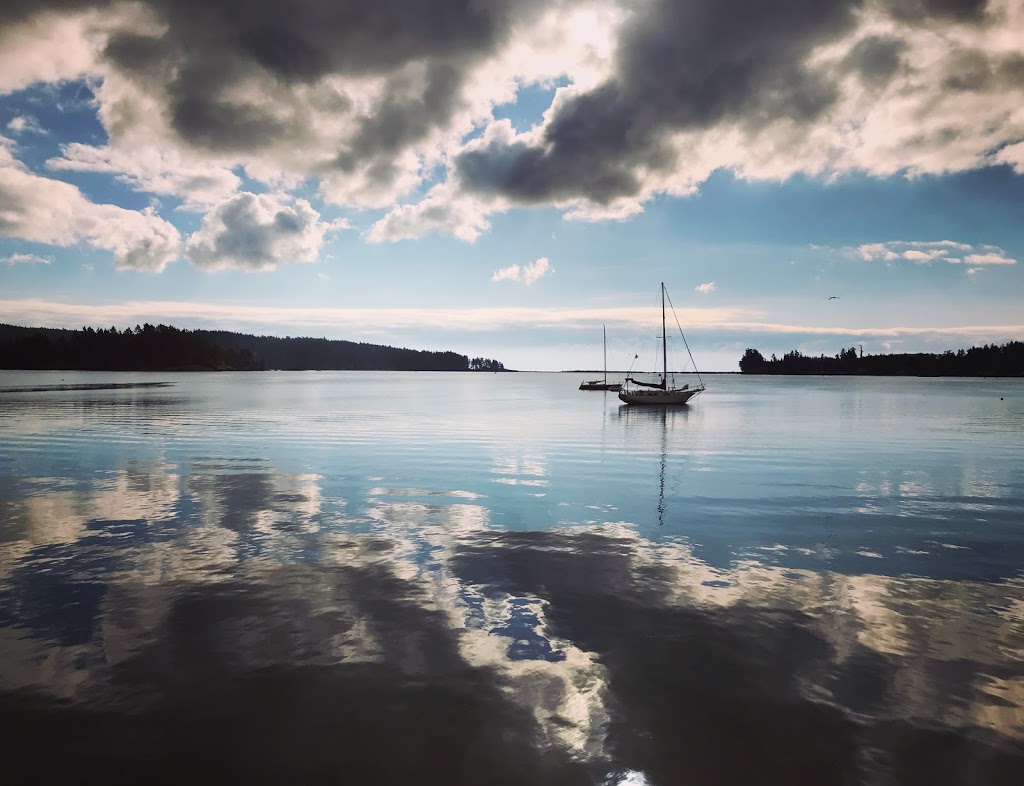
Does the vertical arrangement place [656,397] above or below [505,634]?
above

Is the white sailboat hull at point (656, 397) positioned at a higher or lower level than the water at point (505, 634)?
higher

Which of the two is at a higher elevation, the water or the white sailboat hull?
the white sailboat hull

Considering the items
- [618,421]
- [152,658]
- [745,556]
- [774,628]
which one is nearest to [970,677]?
[774,628]

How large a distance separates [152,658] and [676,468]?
96.7 feet

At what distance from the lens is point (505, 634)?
11469 millimetres

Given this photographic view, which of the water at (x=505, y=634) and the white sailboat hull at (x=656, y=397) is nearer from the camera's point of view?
the water at (x=505, y=634)

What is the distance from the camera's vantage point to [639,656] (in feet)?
34.8

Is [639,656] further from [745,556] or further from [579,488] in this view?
[579,488]

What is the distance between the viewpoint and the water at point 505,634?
788 cm

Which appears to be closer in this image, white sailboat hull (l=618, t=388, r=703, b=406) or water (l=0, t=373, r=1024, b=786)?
water (l=0, t=373, r=1024, b=786)

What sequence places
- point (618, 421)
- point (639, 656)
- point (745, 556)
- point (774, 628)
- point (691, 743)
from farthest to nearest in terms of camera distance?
point (618, 421), point (745, 556), point (774, 628), point (639, 656), point (691, 743)

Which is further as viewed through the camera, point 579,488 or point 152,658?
point 579,488

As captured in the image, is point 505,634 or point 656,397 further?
point 656,397

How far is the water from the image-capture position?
788 cm
